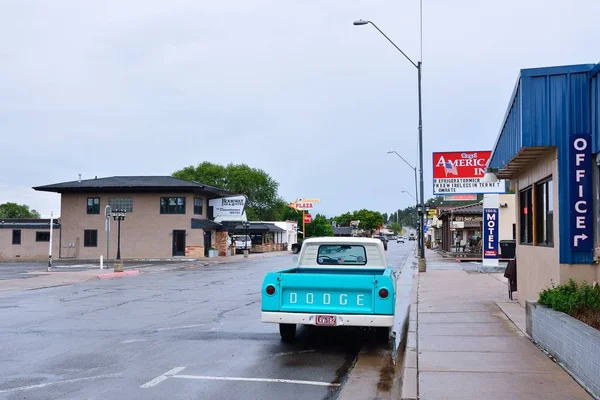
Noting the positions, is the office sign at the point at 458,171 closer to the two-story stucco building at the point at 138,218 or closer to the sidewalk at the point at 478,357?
the sidewalk at the point at 478,357

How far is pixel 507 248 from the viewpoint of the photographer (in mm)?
36250

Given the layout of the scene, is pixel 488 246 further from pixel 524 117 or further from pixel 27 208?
pixel 27 208

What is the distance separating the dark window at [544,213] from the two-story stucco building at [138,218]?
4047 cm

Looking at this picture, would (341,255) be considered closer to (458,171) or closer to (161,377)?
(161,377)

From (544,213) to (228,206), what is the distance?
149 feet

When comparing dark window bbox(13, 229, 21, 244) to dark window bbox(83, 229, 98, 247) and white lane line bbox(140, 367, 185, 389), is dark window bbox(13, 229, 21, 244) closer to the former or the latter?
dark window bbox(83, 229, 98, 247)

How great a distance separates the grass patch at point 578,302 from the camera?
8189mm

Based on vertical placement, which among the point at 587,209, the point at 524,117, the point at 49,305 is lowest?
the point at 49,305

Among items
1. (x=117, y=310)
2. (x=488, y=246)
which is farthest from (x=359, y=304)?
(x=488, y=246)

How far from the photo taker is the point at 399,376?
8469 mm

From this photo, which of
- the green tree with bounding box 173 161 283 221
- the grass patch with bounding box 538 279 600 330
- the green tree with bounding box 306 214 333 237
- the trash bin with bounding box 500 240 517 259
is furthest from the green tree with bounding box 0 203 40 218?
the grass patch with bounding box 538 279 600 330

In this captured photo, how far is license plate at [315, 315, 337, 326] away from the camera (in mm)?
9855

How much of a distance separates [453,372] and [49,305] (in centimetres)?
1299

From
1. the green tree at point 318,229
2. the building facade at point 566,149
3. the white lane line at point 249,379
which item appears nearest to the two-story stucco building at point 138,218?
the building facade at point 566,149
